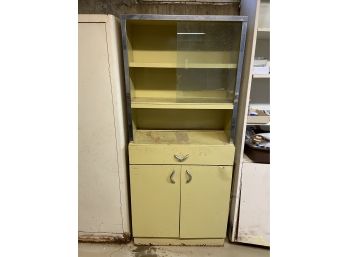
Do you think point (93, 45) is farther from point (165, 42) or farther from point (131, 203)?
point (131, 203)

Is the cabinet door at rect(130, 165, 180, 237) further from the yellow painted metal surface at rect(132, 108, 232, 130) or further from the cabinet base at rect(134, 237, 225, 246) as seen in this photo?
the yellow painted metal surface at rect(132, 108, 232, 130)

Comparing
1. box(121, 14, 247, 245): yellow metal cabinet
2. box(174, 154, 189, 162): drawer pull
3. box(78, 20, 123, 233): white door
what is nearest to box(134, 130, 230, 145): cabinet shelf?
box(121, 14, 247, 245): yellow metal cabinet

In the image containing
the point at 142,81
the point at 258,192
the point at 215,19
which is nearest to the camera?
the point at 215,19

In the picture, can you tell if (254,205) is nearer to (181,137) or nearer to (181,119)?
(181,137)

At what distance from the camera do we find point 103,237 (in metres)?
1.87

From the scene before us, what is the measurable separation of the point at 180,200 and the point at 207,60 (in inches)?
42.4

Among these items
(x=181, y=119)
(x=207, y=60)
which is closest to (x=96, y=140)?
(x=181, y=119)

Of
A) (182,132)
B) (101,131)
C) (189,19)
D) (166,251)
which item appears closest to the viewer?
(189,19)

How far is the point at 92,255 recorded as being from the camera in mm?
1788

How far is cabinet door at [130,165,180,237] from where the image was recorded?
170 cm

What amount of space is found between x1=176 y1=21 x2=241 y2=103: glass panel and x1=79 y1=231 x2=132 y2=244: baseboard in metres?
1.20

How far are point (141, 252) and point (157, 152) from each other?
833mm

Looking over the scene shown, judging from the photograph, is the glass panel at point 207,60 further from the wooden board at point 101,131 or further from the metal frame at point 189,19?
the wooden board at point 101,131

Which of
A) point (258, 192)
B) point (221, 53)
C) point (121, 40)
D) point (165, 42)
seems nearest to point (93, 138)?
point (121, 40)
